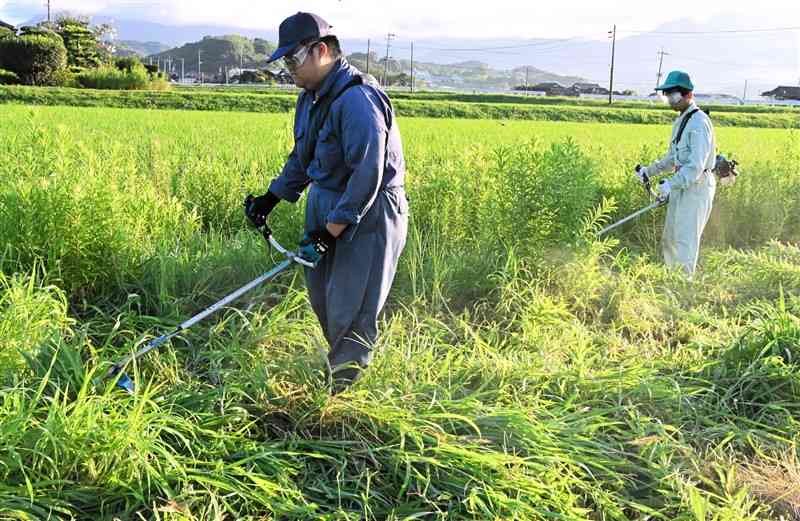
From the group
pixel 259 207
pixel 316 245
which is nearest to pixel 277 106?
pixel 259 207

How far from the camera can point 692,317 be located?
4.27 m

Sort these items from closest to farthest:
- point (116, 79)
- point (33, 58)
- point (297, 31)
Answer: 1. point (297, 31)
2. point (116, 79)
3. point (33, 58)

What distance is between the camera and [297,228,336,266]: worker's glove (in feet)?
8.98

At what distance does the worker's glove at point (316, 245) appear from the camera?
274cm

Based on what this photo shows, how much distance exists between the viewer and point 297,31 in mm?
2582

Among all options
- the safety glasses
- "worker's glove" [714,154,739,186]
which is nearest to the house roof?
"worker's glove" [714,154,739,186]

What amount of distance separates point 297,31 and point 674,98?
4096mm

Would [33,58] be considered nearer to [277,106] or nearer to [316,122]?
[277,106]

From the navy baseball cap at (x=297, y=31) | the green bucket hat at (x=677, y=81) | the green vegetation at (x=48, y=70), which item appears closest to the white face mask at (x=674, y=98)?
the green bucket hat at (x=677, y=81)

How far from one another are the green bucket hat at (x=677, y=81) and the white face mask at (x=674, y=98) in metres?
Answer: 0.08

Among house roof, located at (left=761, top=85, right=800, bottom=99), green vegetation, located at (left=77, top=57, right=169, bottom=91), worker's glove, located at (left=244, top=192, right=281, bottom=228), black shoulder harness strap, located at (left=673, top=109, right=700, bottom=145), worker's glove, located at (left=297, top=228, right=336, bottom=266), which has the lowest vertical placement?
worker's glove, located at (left=297, top=228, right=336, bottom=266)

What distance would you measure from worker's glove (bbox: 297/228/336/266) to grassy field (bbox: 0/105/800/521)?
59 centimetres

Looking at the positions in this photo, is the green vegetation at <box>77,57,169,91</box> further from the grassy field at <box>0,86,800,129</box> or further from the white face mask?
the white face mask

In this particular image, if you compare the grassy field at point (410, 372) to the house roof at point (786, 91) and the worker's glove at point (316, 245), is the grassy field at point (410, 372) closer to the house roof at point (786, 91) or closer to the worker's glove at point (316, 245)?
the worker's glove at point (316, 245)
